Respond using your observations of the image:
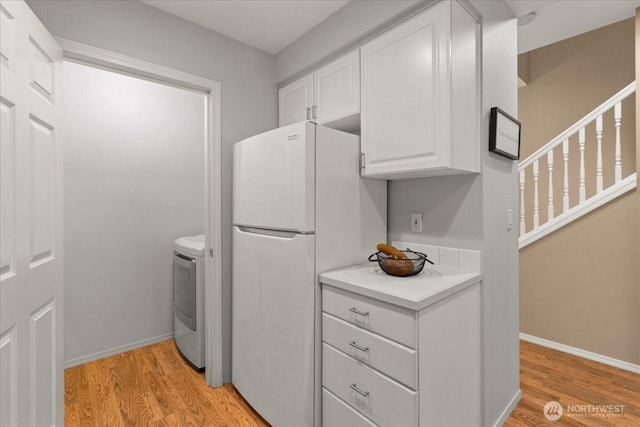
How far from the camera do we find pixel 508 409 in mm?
1853

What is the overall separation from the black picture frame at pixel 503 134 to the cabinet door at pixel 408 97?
383 mm

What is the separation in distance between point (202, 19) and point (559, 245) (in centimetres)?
325

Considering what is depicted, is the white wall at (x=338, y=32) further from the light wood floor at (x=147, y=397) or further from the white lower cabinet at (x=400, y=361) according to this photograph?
the light wood floor at (x=147, y=397)

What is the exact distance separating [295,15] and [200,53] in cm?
67

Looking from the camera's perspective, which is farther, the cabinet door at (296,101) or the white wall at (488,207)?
the cabinet door at (296,101)

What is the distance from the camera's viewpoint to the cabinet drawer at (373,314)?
1.24 metres

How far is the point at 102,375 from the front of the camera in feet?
7.68

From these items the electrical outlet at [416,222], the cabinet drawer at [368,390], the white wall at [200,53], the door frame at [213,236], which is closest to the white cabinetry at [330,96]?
the white wall at [200,53]

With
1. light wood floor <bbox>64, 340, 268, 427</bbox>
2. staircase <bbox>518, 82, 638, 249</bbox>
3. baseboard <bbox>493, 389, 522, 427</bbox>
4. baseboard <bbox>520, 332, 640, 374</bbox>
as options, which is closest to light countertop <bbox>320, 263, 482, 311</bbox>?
baseboard <bbox>493, 389, 522, 427</bbox>

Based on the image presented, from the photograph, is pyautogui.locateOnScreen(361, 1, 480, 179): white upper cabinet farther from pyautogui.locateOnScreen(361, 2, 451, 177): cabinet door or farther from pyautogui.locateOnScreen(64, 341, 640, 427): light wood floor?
pyautogui.locateOnScreen(64, 341, 640, 427): light wood floor

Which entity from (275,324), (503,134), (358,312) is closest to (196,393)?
(275,324)

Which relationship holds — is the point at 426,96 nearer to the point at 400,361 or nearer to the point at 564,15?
the point at 400,361

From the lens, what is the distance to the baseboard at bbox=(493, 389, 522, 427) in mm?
1748

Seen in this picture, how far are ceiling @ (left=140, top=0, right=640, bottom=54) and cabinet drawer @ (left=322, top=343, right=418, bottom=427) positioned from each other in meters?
1.97
